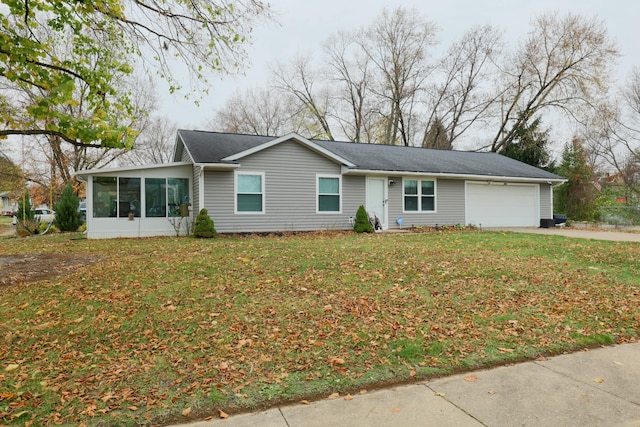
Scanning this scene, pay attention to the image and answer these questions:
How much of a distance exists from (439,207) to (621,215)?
33.4 ft

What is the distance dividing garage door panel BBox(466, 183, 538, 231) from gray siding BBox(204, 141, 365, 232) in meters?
6.03

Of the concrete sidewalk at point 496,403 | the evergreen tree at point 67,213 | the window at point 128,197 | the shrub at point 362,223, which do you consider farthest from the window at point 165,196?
the concrete sidewalk at point 496,403

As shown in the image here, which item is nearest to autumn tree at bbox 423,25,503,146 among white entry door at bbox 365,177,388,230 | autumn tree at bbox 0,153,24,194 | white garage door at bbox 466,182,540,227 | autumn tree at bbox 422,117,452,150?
autumn tree at bbox 422,117,452,150

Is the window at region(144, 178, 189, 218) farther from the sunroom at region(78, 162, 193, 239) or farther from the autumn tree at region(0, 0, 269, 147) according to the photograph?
the autumn tree at region(0, 0, 269, 147)

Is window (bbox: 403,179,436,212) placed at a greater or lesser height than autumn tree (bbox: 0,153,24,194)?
lesser

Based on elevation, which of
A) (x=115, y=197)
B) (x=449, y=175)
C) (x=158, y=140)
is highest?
(x=158, y=140)

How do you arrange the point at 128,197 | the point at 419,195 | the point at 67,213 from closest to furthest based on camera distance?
1. the point at 128,197
2. the point at 419,195
3. the point at 67,213

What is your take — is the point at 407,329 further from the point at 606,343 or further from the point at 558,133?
the point at 558,133

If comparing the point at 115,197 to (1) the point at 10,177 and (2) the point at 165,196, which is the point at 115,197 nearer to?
(2) the point at 165,196

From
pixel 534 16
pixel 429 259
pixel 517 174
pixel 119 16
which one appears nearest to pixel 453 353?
pixel 429 259

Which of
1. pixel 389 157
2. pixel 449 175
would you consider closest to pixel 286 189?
pixel 389 157

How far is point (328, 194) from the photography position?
1444 cm

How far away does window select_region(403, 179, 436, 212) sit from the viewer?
1577cm

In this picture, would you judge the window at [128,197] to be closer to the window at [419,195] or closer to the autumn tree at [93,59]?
the autumn tree at [93,59]
